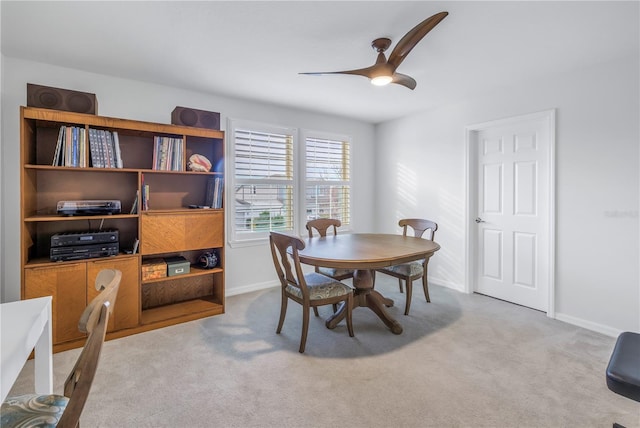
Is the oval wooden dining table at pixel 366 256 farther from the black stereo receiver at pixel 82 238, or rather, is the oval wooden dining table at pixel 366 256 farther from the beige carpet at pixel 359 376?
the black stereo receiver at pixel 82 238

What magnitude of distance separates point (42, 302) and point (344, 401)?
1604 millimetres

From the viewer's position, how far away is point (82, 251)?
95.0 inches

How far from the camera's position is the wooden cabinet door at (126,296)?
2.54 meters

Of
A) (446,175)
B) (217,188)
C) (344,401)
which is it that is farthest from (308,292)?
(446,175)

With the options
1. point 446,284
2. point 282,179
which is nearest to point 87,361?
point 282,179

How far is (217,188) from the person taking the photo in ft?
10.0

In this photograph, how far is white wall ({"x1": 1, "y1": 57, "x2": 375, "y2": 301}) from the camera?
8.25 ft

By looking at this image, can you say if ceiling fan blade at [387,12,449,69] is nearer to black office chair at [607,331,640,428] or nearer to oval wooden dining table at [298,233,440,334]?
oval wooden dining table at [298,233,440,334]

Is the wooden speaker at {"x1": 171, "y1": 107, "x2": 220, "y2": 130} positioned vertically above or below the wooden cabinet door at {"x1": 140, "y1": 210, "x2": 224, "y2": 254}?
above

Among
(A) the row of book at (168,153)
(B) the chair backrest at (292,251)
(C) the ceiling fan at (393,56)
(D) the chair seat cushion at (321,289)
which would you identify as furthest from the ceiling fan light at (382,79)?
(A) the row of book at (168,153)

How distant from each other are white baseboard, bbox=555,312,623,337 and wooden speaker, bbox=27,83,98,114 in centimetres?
467

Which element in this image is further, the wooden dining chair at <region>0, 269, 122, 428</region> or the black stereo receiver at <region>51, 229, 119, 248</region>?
the black stereo receiver at <region>51, 229, 119, 248</region>

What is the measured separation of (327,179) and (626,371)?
11.8 ft

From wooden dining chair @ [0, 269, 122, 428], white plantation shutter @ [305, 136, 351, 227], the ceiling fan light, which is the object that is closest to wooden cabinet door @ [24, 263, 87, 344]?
wooden dining chair @ [0, 269, 122, 428]
